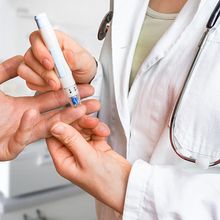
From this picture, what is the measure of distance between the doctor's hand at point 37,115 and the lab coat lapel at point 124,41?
0.17 feet

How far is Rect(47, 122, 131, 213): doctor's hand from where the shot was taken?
58 centimetres

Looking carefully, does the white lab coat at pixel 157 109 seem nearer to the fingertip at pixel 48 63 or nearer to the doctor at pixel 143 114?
the doctor at pixel 143 114

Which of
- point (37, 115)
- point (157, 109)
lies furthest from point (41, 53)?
point (157, 109)

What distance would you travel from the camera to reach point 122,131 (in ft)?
2.32

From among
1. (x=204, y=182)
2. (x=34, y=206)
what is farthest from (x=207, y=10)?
(x=34, y=206)

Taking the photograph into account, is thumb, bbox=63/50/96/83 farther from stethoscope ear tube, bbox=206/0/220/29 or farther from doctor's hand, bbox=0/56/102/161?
stethoscope ear tube, bbox=206/0/220/29

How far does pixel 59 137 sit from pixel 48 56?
138 millimetres

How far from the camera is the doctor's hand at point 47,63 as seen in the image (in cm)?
57

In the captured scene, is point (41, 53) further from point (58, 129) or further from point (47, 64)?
point (58, 129)

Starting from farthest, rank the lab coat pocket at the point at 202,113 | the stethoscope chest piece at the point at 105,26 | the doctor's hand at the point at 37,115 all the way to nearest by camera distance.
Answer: the stethoscope chest piece at the point at 105,26
the doctor's hand at the point at 37,115
the lab coat pocket at the point at 202,113

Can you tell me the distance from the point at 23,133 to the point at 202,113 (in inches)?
12.2

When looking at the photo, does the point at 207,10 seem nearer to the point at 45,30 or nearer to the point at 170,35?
the point at 170,35

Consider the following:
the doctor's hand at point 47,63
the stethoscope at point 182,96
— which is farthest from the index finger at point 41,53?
the stethoscope at point 182,96

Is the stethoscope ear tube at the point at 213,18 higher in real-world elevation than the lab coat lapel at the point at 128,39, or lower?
higher
